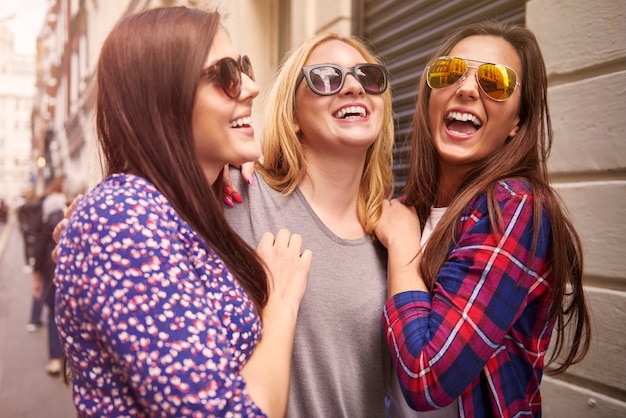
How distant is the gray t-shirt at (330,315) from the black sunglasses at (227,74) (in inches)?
21.2

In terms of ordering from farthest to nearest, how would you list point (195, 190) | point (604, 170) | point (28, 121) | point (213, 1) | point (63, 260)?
point (28, 121), point (213, 1), point (604, 170), point (195, 190), point (63, 260)

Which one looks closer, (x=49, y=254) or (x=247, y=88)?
(x=247, y=88)

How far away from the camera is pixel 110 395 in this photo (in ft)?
3.87

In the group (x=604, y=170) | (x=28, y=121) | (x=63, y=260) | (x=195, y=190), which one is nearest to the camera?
(x=63, y=260)

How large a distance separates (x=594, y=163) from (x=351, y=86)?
1.43 metres

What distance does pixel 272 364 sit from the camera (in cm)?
129

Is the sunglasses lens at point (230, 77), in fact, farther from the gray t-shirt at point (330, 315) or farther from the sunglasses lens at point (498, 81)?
the sunglasses lens at point (498, 81)

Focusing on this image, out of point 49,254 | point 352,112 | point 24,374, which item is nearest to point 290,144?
point 352,112

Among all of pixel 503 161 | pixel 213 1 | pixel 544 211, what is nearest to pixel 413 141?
pixel 503 161

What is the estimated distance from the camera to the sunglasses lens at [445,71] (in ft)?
6.32

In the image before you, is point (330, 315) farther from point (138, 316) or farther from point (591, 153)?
point (591, 153)

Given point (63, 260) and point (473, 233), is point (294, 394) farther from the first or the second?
point (63, 260)

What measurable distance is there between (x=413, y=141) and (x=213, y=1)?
5399 millimetres

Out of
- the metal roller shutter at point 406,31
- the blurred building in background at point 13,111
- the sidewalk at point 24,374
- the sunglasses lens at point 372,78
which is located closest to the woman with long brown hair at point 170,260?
the sunglasses lens at point 372,78
